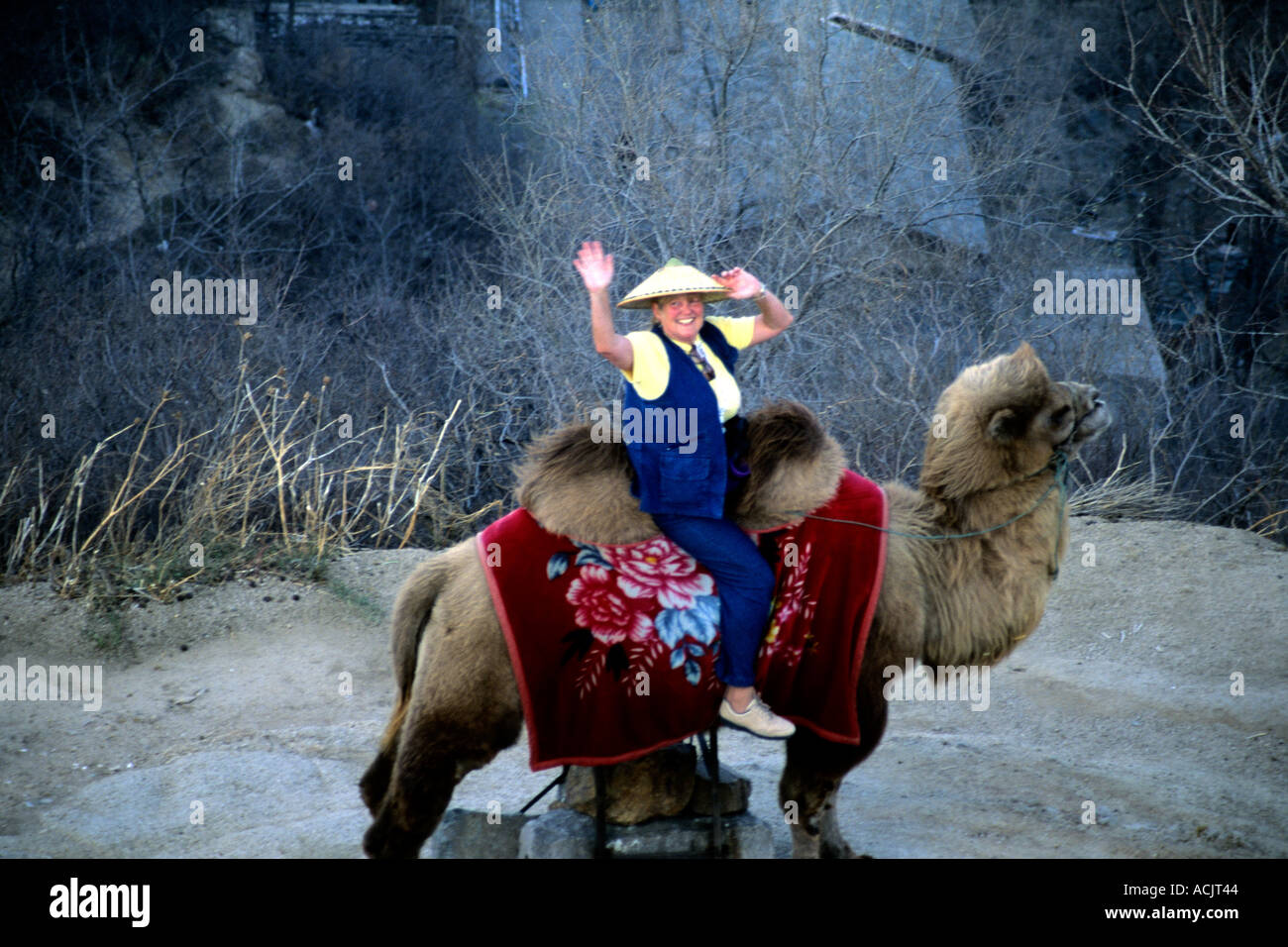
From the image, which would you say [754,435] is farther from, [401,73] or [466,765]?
[401,73]

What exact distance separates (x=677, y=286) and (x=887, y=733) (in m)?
3.62

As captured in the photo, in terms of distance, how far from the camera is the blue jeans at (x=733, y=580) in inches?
161

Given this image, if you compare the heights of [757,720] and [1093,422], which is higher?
[1093,422]

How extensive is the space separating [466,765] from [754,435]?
1.63 meters

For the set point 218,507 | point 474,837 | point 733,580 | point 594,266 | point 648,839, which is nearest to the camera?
point 594,266

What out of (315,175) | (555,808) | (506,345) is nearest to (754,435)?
(555,808)

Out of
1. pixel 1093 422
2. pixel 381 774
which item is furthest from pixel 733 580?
pixel 381 774

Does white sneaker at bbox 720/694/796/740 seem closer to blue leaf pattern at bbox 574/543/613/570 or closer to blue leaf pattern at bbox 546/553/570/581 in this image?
blue leaf pattern at bbox 574/543/613/570

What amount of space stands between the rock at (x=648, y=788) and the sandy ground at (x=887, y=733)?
0.61 metres

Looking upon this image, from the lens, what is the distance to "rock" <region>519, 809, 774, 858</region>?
462cm

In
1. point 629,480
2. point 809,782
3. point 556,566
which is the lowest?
point 809,782

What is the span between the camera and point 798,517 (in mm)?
4195

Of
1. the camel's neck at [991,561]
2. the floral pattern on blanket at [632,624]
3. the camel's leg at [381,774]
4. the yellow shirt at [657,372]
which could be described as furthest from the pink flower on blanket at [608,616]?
the camel's neck at [991,561]

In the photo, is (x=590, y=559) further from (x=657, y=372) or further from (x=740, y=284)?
(x=740, y=284)
